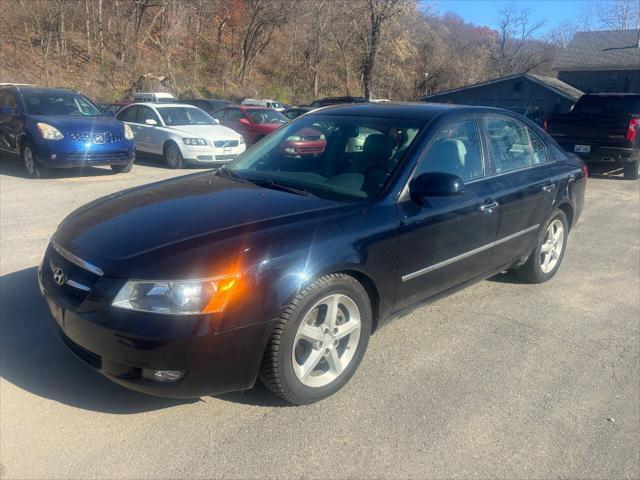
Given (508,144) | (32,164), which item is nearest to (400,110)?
(508,144)

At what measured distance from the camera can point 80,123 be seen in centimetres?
1013

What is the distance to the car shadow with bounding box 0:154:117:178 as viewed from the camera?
10555 mm

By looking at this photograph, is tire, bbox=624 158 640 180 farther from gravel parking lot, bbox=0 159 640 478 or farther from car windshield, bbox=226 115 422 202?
car windshield, bbox=226 115 422 202

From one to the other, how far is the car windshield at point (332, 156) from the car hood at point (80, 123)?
6800 millimetres

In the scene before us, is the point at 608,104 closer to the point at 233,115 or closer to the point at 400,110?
the point at 233,115

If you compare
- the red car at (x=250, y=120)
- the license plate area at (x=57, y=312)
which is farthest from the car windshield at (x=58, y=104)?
the license plate area at (x=57, y=312)

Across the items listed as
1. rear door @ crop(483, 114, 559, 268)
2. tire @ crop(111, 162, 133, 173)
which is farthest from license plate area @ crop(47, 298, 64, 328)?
tire @ crop(111, 162, 133, 173)

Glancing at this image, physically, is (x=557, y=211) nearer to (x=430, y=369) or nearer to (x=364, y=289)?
(x=430, y=369)

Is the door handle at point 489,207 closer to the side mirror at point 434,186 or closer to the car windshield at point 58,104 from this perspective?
the side mirror at point 434,186

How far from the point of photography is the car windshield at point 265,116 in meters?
15.5

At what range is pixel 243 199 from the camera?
11.3ft

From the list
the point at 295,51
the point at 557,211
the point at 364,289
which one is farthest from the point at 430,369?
the point at 295,51

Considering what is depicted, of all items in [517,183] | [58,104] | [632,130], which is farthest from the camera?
[632,130]

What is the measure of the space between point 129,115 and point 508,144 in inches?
447
